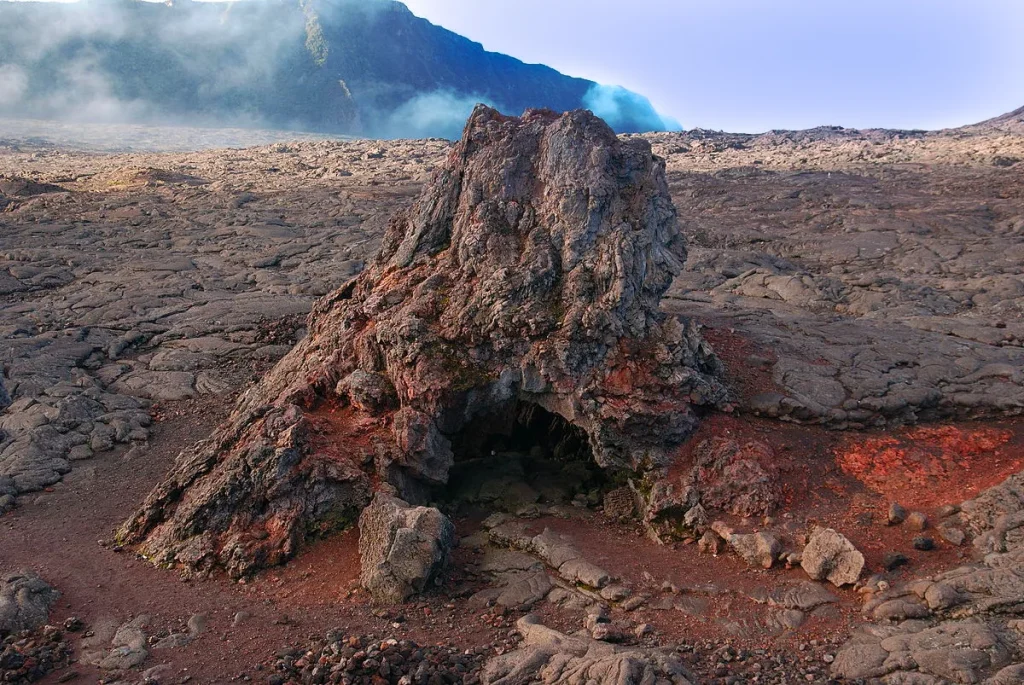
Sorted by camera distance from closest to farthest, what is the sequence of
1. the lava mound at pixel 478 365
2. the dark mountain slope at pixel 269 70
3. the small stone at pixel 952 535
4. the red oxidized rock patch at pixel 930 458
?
the small stone at pixel 952 535 → the lava mound at pixel 478 365 → the red oxidized rock patch at pixel 930 458 → the dark mountain slope at pixel 269 70

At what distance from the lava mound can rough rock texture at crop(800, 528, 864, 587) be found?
1.90 m

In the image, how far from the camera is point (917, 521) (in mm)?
8156

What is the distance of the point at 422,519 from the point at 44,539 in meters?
4.44

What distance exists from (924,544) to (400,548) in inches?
187

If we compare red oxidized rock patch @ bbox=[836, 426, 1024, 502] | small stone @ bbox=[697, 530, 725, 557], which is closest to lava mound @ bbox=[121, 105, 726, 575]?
small stone @ bbox=[697, 530, 725, 557]

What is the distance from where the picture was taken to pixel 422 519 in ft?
26.3

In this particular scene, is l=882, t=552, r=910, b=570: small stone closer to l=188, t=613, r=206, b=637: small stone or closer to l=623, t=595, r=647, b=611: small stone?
l=623, t=595, r=647, b=611: small stone

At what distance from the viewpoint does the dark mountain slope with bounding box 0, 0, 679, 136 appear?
190 ft

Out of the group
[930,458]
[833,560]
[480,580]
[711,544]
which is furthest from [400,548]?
[930,458]

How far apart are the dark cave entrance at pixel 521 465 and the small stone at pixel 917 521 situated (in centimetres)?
314

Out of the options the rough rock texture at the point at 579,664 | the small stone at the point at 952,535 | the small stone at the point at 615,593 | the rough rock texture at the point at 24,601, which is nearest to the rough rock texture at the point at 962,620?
the small stone at the point at 952,535

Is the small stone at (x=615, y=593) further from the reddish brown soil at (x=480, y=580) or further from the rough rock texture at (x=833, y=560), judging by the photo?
the rough rock texture at (x=833, y=560)

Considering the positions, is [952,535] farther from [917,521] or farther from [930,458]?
[930,458]

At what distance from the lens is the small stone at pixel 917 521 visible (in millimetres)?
8133
